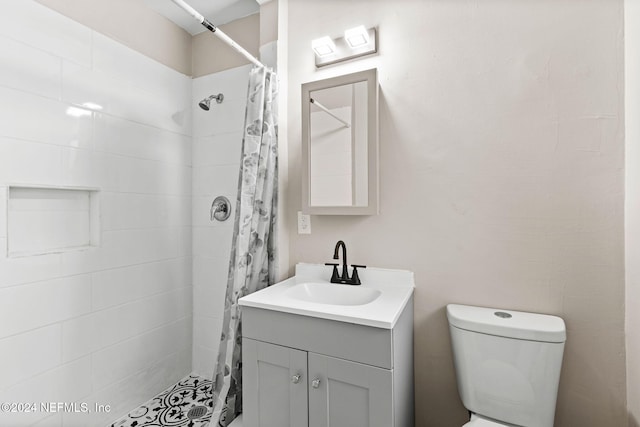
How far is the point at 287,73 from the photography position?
1.79 m

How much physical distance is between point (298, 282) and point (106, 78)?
1.55 m

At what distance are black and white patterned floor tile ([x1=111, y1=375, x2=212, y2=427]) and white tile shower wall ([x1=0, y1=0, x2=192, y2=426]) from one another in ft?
0.21

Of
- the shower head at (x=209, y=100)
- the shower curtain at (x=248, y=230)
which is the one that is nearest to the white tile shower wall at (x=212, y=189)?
the shower head at (x=209, y=100)

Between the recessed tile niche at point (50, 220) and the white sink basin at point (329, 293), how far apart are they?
44.5 inches

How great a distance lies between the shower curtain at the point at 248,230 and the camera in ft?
5.08

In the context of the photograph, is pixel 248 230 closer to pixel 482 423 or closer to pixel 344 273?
pixel 344 273

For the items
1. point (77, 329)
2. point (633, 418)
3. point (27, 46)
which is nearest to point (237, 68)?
point (27, 46)

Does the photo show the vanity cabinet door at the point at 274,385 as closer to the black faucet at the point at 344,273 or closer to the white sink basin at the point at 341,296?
the white sink basin at the point at 341,296

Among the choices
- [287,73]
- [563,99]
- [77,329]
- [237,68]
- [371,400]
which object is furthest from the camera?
[237,68]

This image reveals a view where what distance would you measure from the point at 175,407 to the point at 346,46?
2335 mm

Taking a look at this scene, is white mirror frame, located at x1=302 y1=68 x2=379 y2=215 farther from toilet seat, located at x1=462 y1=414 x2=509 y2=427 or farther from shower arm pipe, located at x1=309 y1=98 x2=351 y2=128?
toilet seat, located at x1=462 y1=414 x2=509 y2=427

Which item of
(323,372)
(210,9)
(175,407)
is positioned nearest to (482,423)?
(323,372)

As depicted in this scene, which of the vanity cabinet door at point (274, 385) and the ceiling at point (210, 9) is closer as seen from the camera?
the vanity cabinet door at point (274, 385)

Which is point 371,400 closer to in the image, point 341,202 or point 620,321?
point 341,202
